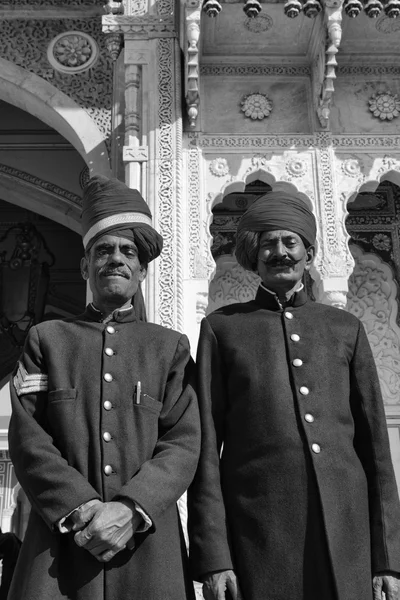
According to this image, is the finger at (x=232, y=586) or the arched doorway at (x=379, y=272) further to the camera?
the arched doorway at (x=379, y=272)

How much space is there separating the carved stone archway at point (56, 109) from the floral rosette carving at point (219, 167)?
0.66 m

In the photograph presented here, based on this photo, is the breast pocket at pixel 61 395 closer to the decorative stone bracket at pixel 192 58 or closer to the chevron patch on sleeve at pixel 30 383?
the chevron patch on sleeve at pixel 30 383

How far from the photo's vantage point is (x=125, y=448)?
2.04 metres

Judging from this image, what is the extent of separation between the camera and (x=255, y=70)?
5277 millimetres

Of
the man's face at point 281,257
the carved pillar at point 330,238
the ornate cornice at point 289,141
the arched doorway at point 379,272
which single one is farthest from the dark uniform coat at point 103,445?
the arched doorway at point 379,272

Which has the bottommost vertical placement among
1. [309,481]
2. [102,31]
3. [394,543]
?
[394,543]

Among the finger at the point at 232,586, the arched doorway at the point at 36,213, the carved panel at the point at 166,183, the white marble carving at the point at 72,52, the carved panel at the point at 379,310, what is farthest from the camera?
the arched doorway at the point at 36,213

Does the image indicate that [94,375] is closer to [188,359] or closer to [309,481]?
[188,359]

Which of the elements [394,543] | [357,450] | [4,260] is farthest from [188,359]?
[4,260]

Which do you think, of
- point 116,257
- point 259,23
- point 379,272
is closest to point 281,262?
point 116,257

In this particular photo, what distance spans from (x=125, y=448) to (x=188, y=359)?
1.14 ft

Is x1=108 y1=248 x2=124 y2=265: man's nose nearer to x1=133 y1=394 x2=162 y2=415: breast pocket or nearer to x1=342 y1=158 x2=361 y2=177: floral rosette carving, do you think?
x1=133 y1=394 x2=162 y2=415: breast pocket

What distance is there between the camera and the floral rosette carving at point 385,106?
5.18 meters

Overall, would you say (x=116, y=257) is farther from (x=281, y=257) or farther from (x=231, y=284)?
(x=231, y=284)
